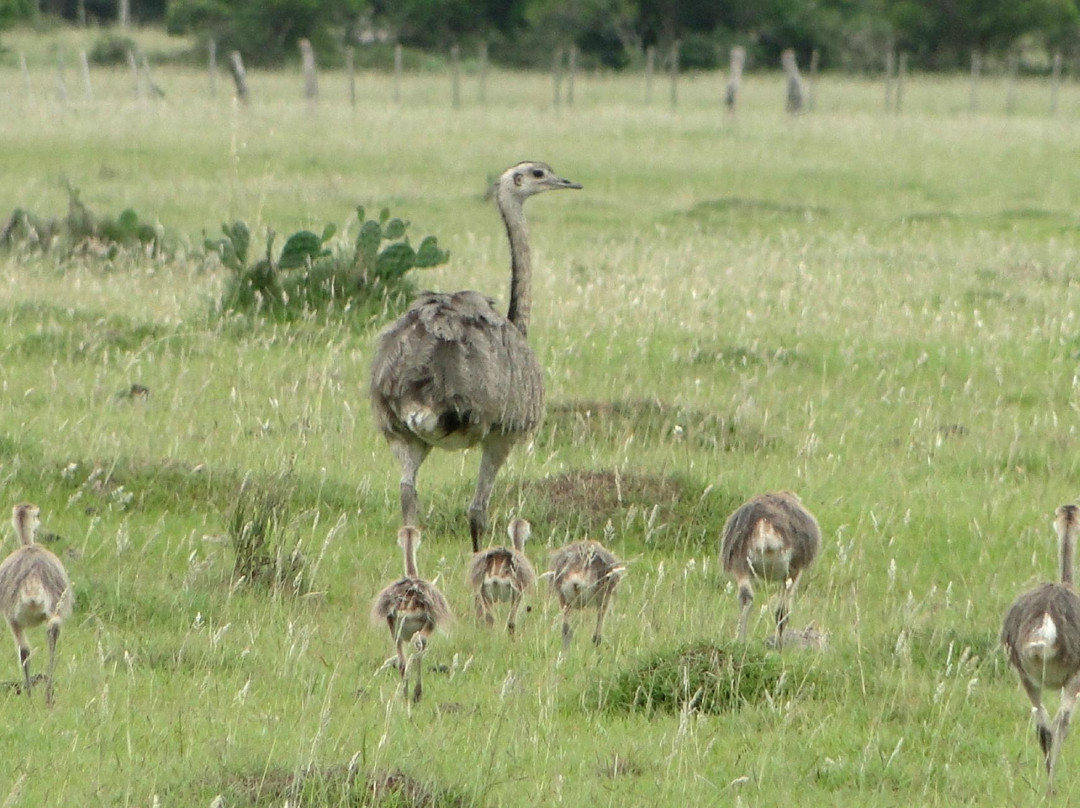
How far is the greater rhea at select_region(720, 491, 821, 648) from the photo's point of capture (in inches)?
257

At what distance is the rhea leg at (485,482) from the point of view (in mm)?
8047

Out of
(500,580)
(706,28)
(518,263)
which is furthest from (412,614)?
(706,28)

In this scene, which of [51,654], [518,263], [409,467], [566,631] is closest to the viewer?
[51,654]

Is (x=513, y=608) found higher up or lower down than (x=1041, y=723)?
lower down

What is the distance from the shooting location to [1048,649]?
4.99 m

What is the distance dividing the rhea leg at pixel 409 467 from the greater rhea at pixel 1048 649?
128 inches

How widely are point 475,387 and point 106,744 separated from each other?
276 centimetres

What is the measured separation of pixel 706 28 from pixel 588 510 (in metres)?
59.3

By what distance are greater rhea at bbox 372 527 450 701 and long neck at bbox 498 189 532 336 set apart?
319 cm

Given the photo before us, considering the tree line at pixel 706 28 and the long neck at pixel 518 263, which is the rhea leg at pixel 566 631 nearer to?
the long neck at pixel 518 263

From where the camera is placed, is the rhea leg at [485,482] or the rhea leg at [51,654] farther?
the rhea leg at [485,482]

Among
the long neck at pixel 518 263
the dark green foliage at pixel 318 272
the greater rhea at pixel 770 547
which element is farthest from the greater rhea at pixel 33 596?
the dark green foliage at pixel 318 272

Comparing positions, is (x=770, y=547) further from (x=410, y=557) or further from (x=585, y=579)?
(x=410, y=557)

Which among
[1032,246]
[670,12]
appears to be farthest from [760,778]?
[670,12]
